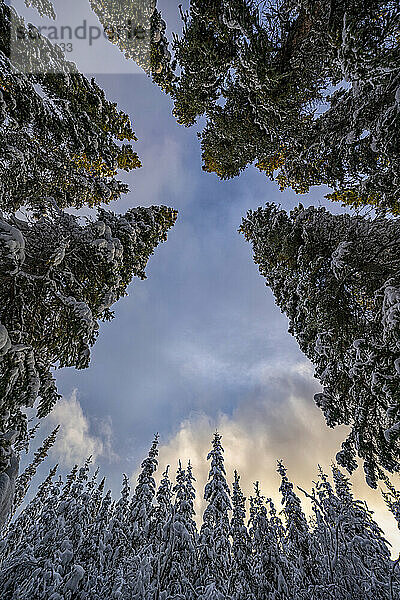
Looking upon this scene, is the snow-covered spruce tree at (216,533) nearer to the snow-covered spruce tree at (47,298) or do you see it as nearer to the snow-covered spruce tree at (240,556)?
the snow-covered spruce tree at (240,556)

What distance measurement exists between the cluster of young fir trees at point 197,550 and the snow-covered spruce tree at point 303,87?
8.65m

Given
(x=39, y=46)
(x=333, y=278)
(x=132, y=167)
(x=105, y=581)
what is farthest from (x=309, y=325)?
(x=105, y=581)

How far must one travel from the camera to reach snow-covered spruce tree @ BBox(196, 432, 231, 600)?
12.1 m

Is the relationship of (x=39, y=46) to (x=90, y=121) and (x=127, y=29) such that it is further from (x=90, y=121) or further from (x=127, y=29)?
(x=127, y=29)

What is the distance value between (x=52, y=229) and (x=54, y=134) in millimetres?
3679

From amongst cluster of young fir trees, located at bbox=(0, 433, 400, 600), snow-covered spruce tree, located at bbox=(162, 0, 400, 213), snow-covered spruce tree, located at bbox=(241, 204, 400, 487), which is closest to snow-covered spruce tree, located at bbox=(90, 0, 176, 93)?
snow-covered spruce tree, located at bbox=(162, 0, 400, 213)

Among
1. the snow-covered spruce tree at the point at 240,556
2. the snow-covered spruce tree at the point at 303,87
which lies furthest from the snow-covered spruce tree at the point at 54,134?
the snow-covered spruce tree at the point at 240,556

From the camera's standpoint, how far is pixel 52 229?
608cm

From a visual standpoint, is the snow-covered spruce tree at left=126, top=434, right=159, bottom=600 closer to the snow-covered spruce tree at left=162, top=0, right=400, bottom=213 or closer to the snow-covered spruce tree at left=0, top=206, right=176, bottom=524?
the snow-covered spruce tree at left=0, top=206, right=176, bottom=524

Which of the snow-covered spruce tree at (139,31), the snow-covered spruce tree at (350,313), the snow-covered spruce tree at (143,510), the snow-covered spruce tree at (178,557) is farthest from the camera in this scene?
the snow-covered spruce tree at (143,510)

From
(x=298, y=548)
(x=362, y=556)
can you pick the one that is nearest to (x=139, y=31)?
(x=362, y=556)

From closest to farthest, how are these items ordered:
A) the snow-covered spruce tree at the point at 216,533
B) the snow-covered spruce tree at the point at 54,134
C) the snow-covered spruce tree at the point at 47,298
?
the snow-covered spruce tree at the point at 47,298 < the snow-covered spruce tree at the point at 54,134 < the snow-covered spruce tree at the point at 216,533

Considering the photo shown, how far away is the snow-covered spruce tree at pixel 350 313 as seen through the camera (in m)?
4.87

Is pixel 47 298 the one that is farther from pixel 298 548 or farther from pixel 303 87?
pixel 298 548
